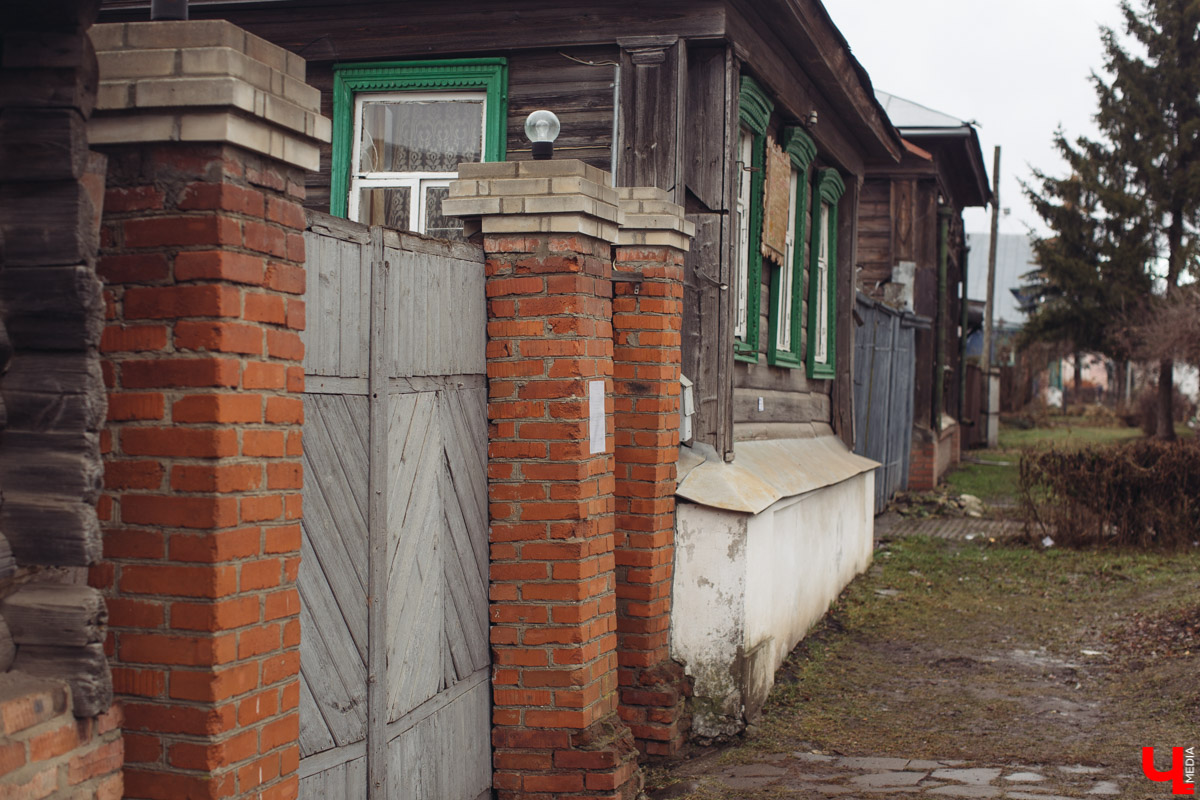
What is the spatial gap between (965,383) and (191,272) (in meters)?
22.2

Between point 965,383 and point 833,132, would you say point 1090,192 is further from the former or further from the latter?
point 833,132

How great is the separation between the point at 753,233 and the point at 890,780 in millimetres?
3794

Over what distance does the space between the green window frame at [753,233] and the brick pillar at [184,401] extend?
514 centimetres

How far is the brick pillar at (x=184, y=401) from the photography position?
8.98 ft

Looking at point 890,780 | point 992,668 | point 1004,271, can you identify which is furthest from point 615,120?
point 1004,271

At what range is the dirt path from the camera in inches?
215

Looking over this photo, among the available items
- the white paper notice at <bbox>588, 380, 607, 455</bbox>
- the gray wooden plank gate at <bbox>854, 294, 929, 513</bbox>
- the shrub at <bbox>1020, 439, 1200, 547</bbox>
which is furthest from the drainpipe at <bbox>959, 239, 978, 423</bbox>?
the white paper notice at <bbox>588, 380, 607, 455</bbox>

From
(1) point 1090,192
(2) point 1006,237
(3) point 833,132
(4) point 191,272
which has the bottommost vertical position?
(4) point 191,272

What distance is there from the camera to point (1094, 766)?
5.54 metres

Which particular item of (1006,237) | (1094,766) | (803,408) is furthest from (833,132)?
(1006,237)

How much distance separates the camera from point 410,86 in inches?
296

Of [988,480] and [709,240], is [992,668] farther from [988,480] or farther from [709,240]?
[988,480]

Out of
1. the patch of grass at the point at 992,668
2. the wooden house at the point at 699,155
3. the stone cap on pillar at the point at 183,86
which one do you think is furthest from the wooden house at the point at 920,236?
the stone cap on pillar at the point at 183,86

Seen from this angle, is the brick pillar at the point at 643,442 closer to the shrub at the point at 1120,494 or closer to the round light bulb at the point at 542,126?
the round light bulb at the point at 542,126
